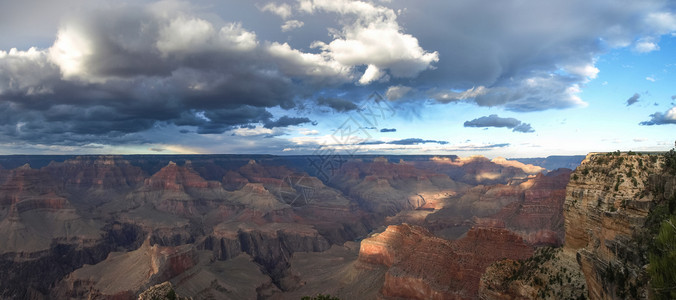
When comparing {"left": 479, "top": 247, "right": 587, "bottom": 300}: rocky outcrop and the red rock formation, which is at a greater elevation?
{"left": 479, "top": 247, "right": 587, "bottom": 300}: rocky outcrop

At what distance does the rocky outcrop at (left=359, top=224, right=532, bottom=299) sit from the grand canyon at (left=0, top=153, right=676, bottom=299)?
200 mm

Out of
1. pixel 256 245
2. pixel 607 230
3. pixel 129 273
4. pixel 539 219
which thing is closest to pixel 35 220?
pixel 256 245

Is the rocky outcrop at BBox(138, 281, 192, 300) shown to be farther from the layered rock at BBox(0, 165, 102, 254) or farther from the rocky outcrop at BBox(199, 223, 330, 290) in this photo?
the layered rock at BBox(0, 165, 102, 254)

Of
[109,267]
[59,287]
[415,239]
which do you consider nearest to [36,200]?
[59,287]

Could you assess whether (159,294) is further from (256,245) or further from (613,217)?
(256,245)

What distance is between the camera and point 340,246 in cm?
11388

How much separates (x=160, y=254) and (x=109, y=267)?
23.6 meters

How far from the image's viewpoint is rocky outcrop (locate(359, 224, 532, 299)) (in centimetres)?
5228

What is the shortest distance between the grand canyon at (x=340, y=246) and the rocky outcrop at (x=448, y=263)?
0.20m

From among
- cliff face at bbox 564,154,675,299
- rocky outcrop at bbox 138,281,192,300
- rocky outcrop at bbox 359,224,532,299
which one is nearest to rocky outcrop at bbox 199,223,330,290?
rocky outcrop at bbox 359,224,532,299

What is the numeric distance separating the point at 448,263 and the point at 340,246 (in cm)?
6199

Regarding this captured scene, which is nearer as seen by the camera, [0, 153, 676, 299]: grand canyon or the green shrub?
the green shrub

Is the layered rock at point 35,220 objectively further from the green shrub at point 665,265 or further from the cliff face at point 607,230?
the green shrub at point 665,265

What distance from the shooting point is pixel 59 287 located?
93000mm
